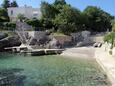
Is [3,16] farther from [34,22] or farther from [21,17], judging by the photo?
[34,22]

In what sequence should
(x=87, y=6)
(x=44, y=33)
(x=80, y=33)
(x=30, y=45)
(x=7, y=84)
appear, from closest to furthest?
(x=7, y=84), (x=30, y=45), (x=44, y=33), (x=80, y=33), (x=87, y=6)

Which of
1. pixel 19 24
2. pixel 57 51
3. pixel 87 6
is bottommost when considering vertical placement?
pixel 57 51

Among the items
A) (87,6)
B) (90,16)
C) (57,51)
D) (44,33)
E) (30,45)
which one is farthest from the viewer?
(87,6)

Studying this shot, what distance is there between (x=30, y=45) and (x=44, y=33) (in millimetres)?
5977

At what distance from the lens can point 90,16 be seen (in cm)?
6225

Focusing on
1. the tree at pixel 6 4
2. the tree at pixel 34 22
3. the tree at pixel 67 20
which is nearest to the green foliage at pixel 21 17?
the tree at pixel 34 22

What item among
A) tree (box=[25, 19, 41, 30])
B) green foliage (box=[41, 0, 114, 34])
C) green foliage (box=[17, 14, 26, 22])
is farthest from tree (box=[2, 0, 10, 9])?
tree (box=[25, 19, 41, 30])

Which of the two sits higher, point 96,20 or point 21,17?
point 21,17

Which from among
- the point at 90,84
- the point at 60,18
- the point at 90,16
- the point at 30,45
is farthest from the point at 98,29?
the point at 90,84

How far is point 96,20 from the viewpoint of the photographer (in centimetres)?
6225

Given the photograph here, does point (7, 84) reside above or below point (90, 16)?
below

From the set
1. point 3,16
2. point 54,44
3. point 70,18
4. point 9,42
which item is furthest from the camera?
point 3,16

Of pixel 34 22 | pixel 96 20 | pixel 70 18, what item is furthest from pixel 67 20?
pixel 96 20

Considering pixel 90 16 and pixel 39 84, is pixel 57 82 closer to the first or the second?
pixel 39 84
